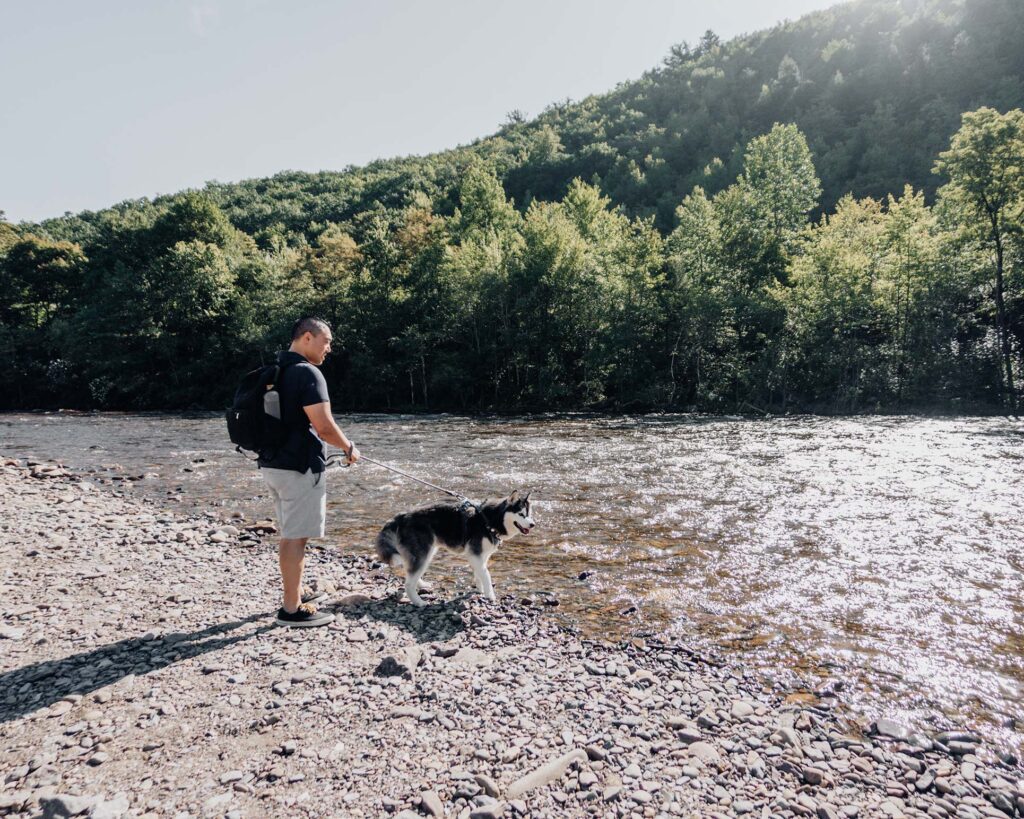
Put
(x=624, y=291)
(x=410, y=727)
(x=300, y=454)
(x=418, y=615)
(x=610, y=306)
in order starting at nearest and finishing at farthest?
1. (x=410, y=727)
2. (x=300, y=454)
3. (x=418, y=615)
4. (x=624, y=291)
5. (x=610, y=306)

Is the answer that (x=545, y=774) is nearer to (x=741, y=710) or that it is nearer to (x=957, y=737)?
(x=741, y=710)

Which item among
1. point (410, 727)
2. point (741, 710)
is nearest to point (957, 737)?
point (741, 710)

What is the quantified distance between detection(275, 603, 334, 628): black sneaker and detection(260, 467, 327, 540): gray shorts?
1.04 metres

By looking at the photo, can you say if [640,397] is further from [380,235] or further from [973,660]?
[973,660]

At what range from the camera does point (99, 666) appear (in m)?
5.17

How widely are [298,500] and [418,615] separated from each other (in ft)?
7.37

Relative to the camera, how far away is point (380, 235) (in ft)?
152

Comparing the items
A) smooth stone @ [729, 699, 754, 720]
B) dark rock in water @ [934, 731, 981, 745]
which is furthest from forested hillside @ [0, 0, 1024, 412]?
smooth stone @ [729, 699, 754, 720]

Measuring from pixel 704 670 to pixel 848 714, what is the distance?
1280 mm

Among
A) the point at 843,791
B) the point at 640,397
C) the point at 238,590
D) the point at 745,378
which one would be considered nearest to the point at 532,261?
the point at 640,397

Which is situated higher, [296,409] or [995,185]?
[995,185]

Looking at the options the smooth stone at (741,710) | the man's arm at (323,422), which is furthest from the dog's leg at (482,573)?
the smooth stone at (741,710)

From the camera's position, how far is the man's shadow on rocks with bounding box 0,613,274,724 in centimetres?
464

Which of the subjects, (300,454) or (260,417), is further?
(300,454)
